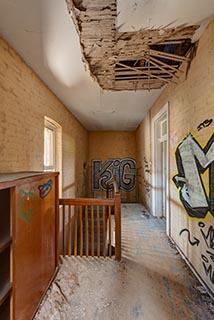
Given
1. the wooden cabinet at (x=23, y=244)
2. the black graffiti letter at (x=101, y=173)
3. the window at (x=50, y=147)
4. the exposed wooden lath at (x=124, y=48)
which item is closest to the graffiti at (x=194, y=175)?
the exposed wooden lath at (x=124, y=48)

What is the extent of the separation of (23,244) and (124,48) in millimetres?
2332

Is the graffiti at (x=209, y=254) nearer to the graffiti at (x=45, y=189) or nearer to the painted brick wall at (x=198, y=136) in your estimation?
the painted brick wall at (x=198, y=136)

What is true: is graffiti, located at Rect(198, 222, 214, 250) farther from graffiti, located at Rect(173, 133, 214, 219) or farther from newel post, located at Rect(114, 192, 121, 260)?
newel post, located at Rect(114, 192, 121, 260)

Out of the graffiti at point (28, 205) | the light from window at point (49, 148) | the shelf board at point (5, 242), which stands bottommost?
the shelf board at point (5, 242)

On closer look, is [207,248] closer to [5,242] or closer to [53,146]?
[5,242]

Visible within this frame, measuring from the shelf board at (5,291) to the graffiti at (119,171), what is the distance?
739 centimetres

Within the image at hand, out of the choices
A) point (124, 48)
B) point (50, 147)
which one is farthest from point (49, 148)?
point (124, 48)

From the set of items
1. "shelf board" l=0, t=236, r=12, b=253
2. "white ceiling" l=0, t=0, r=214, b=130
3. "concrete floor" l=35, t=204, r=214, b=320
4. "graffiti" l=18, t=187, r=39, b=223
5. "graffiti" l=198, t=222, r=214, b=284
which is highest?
"white ceiling" l=0, t=0, r=214, b=130

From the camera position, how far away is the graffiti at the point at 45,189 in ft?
6.66

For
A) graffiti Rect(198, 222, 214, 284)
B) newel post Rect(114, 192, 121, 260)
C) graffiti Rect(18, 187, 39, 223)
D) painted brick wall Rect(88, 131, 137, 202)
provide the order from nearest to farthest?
graffiti Rect(18, 187, 39, 223), graffiti Rect(198, 222, 214, 284), newel post Rect(114, 192, 121, 260), painted brick wall Rect(88, 131, 137, 202)

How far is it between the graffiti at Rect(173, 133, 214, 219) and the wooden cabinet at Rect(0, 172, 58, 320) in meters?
1.73

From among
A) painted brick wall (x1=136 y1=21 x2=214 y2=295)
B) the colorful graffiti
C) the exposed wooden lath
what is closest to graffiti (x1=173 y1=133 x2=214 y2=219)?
painted brick wall (x1=136 y1=21 x2=214 y2=295)

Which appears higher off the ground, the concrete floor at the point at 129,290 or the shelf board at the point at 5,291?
the shelf board at the point at 5,291

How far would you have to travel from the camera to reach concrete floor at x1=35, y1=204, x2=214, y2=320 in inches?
70.9
